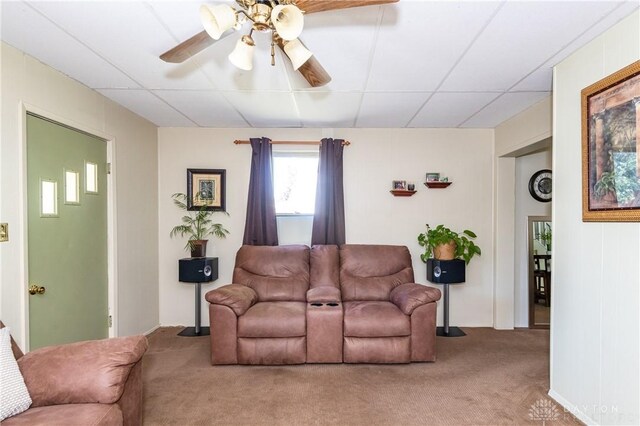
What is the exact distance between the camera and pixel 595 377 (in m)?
2.15

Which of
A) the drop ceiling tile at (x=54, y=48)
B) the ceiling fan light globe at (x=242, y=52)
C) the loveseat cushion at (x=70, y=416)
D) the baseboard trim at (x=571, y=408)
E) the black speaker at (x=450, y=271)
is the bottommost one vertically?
the baseboard trim at (x=571, y=408)

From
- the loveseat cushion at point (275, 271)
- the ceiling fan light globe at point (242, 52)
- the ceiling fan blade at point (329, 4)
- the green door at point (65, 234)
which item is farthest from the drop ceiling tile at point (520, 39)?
the green door at point (65, 234)

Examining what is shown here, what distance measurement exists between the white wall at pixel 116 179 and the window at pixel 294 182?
1476 mm

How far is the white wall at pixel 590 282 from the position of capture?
6.26 feet

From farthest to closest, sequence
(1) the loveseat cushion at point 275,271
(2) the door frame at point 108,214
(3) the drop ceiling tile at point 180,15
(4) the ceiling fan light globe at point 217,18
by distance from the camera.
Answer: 1. (1) the loveseat cushion at point 275,271
2. (2) the door frame at point 108,214
3. (3) the drop ceiling tile at point 180,15
4. (4) the ceiling fan light globe at point 217,18

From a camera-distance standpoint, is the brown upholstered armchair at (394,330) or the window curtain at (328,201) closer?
the brown upholstered armchair at (394,330)

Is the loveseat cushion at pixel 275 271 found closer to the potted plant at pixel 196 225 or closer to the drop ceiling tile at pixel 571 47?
the potted plant at pixel 196 225

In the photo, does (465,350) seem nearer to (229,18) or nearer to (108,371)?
(108,371)

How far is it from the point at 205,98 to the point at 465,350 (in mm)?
3527

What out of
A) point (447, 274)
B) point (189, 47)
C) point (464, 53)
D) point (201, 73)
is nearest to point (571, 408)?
point (447, 274)

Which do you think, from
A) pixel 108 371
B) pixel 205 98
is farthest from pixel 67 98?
pixel 108 371

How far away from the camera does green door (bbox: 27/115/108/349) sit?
95.4 inches

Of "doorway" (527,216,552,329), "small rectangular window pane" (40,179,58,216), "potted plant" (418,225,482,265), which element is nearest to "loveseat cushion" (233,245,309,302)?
"potted plant" (418,225,482,265)

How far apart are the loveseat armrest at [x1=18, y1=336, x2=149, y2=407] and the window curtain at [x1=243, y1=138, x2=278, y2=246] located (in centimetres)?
238
